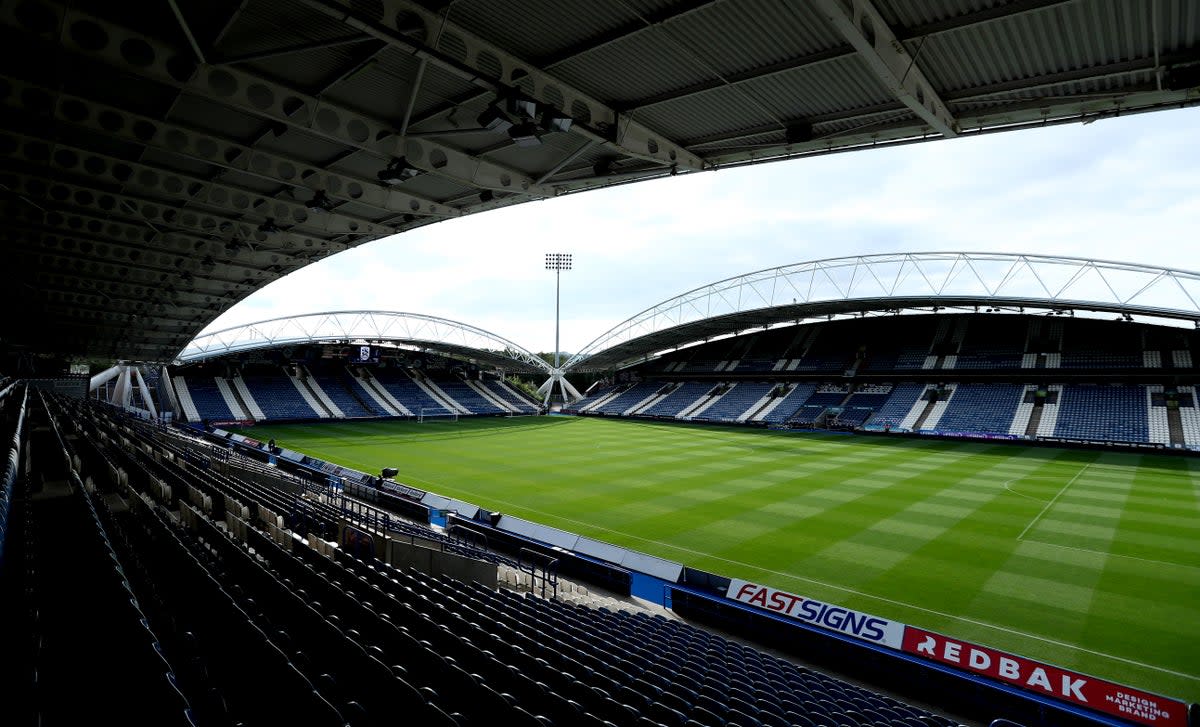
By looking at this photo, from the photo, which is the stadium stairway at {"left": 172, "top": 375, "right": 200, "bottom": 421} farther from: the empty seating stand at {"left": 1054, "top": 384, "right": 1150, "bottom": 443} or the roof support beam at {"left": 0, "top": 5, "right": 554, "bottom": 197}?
the empty seating stand at {"left": 1054, "top": 384, "right": 1150, "bottom": 443}

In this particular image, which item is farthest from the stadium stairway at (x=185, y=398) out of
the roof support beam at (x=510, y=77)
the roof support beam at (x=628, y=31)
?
the roof support beam at (x=628, y=31)

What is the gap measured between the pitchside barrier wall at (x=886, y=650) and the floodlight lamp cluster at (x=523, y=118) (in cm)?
917

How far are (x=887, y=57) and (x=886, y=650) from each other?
901 cm

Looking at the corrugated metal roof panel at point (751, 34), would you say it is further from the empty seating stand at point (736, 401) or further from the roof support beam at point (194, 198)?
the empty seating stand at point (736, 401)

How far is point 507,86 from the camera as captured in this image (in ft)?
25.1

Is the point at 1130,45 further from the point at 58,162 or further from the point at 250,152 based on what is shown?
the point at 58,162

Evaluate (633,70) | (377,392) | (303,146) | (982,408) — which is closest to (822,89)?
(633,70)

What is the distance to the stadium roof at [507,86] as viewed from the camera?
21.6 feet

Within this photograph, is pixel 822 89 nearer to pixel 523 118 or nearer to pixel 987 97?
pixel 987 97

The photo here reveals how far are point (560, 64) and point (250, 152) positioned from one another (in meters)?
6.48

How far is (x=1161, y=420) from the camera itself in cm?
3419

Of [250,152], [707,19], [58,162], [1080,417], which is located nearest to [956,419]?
[1080,417]

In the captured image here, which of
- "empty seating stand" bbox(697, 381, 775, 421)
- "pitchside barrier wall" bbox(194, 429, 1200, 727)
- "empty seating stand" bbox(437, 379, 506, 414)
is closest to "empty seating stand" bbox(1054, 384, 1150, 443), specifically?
"empty seating stand" bbox(697, 381, 775, 421)

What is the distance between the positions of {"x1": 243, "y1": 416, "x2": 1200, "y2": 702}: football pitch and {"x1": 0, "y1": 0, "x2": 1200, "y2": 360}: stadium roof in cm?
965
